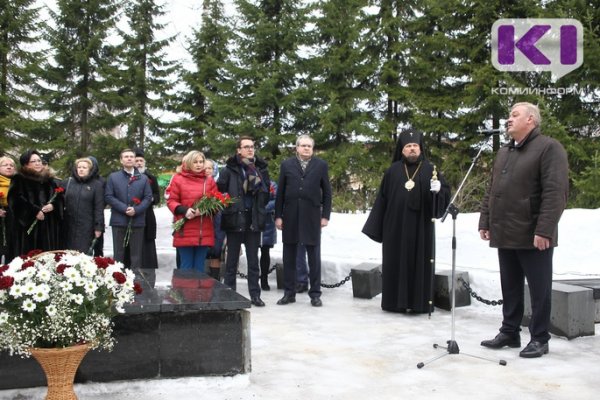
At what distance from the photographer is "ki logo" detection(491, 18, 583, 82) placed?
1377 centimetres

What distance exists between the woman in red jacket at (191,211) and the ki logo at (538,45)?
9.82m

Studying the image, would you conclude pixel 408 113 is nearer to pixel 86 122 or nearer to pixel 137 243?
pixel 86 122

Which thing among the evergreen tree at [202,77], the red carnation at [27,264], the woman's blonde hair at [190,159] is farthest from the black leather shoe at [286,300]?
the evergreen tree at [202,77]

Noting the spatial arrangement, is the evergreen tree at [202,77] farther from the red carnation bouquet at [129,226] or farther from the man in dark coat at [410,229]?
the man in dark coat at [410,229]

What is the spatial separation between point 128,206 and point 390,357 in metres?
4.11

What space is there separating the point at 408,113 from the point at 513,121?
15.6 metres

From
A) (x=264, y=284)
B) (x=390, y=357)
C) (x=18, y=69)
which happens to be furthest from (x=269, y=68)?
(x=390, y=357)

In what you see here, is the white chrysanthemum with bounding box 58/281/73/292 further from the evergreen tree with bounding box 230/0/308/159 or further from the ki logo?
the evergreen tree with bounding box 230/0/308/159

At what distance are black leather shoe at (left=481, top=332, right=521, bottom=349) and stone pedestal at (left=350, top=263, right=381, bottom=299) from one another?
2.53 m

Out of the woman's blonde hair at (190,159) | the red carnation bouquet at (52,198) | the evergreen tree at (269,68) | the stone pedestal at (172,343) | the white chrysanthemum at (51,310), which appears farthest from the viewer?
the evergreen tree at (269,68)

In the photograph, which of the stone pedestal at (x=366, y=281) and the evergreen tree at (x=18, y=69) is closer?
the stone pedestal at (x=366, y=281)

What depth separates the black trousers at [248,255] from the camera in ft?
23.1

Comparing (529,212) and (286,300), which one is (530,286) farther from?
(286,300)

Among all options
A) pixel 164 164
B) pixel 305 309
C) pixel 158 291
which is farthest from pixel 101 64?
pixel 158 291
